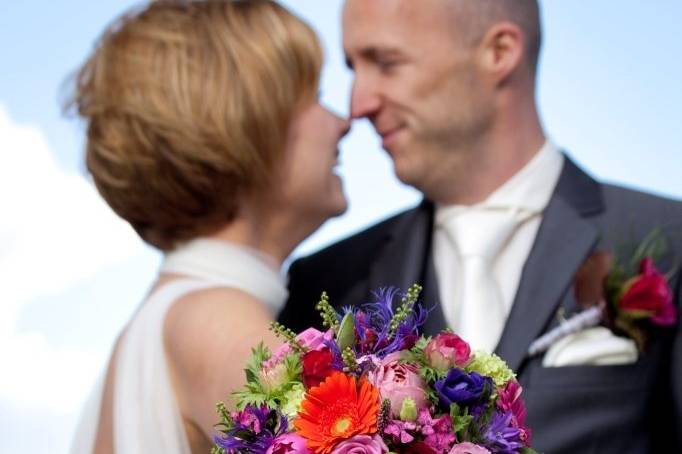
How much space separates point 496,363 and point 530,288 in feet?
5.74

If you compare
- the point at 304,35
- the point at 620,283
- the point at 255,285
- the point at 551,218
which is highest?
the point at 304,35

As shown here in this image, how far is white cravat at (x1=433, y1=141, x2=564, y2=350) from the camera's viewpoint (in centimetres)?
397

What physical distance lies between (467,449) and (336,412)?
23cm

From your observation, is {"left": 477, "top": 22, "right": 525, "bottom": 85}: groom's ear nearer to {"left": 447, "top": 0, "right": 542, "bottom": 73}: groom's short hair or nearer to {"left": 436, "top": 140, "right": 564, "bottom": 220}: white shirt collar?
{"left": 447, "top": 0, "right": 542, "bottom": 73}: groom's short hair

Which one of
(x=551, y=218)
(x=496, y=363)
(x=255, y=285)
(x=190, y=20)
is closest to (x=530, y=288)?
(x=551, y=218)

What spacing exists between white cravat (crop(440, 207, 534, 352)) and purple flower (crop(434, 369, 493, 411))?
1.66 meters

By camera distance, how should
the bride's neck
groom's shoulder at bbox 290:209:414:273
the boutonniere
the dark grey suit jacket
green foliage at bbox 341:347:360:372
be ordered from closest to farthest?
green foliage at bbox 341:347:360:372 < the bride's neck < the dark grey suit jacket < the boutonniere < groom's shoulder at bbox 290:209:414:273

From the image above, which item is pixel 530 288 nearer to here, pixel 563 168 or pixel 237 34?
pixel 563 168

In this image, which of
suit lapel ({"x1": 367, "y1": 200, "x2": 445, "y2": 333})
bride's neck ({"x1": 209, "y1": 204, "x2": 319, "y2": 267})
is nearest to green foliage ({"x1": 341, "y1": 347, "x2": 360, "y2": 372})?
bride's neck ({"x1": 209, "y1": 204, "x2": 319, "y2": 267})

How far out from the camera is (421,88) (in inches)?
160

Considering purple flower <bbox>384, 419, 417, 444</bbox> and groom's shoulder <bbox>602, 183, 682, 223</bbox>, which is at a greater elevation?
purple flower <bbox>384, 419, 417, 444</bbox>

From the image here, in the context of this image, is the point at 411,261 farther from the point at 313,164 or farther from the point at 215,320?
the point at 215,320

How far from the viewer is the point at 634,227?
409 cm

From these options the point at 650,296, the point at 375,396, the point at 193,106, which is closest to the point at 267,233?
the point at 193,106
